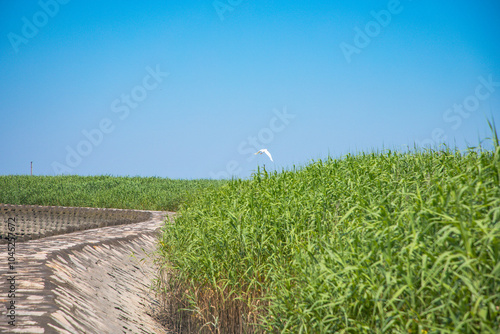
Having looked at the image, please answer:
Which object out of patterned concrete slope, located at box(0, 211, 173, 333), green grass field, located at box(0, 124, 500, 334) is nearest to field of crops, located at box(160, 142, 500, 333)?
green grass field, located at box(0, 124, 500, 334)

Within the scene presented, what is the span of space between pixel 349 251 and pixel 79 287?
3.60 meters

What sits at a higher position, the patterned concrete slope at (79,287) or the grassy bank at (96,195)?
the grassy bank at (96,195)

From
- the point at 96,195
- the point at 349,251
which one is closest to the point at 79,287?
the point at 349,251

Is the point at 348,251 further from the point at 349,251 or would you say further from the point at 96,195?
the point at 96,195

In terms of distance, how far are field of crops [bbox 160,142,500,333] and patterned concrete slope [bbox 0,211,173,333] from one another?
2.39 ft

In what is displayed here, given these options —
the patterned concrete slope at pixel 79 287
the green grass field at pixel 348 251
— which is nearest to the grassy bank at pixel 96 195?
the patterned concrete slope at pixel 79 287

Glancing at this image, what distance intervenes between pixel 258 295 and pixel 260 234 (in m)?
0.81

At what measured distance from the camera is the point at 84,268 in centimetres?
623

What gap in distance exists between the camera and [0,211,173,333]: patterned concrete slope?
4.28 meters

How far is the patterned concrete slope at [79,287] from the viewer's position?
14.0 ft

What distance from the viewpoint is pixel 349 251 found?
408 centimetres

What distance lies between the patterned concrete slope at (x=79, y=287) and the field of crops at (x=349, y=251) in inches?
28.7

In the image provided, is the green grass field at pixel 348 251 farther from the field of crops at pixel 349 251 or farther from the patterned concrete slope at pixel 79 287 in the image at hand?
the patterned concrete slope at pixel 79 287

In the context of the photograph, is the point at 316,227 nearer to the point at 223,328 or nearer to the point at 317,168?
the point at 223,328
